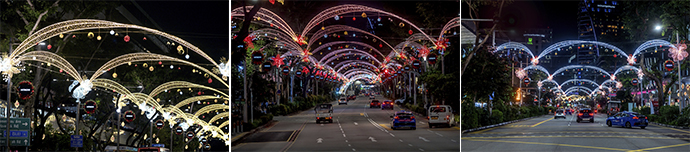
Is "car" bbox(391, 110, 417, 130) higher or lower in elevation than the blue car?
higher

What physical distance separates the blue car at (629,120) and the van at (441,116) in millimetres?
17221

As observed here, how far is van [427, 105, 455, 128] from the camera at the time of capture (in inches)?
961

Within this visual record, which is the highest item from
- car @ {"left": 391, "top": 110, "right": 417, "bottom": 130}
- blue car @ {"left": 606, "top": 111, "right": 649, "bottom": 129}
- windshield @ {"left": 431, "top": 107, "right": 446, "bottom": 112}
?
windshield @ {"left": 431, "top": 107, "right": 446, "bottom": 112}

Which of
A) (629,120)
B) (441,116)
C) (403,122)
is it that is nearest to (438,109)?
(441,116)

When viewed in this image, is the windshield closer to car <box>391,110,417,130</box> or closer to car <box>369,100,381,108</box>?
car <box>391,110,417,130</box>

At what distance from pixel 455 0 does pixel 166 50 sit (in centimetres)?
3218

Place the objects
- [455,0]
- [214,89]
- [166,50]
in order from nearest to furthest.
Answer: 1. [455,0]
2. [166,50]
3. [214,89]

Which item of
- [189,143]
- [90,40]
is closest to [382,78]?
[90,40]

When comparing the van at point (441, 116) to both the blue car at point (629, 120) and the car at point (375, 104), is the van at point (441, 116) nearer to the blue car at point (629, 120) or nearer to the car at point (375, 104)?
the blue car at point (629, 120)

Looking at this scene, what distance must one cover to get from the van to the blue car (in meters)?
17.2

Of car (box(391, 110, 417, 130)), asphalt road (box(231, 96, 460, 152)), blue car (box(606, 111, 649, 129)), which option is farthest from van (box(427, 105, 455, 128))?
blue car (box(606, 111, 649, 129))

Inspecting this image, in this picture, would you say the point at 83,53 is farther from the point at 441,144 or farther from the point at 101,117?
the point at 441,144

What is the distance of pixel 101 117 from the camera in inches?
1641

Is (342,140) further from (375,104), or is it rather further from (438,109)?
(375,104)
